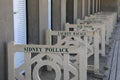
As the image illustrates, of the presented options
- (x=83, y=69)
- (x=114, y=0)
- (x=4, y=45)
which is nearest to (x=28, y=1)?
(x=4, y=45)

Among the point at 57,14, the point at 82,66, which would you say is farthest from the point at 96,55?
the point at 57,14

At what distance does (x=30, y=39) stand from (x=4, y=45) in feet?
5.63


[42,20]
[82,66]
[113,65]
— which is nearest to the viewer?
[82,66]

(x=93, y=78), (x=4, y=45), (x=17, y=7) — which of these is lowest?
(x=93, y=78)

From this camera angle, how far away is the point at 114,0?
86.9ft

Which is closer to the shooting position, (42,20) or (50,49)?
(50,49)

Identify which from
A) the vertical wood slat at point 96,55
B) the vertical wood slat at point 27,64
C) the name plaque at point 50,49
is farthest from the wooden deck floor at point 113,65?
the vertical wood slat at point 27,64

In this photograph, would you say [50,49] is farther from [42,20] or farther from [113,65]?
[113,65]

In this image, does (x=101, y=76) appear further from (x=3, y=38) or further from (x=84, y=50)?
(x=3, y=38)

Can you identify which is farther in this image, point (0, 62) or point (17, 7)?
point (17, 7)

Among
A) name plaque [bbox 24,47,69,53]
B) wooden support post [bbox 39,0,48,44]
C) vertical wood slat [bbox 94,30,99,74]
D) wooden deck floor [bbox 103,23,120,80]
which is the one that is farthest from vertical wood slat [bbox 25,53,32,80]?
vertical wood slat [bbox 94,30,99,74]

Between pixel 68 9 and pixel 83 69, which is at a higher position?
pixel 68 9

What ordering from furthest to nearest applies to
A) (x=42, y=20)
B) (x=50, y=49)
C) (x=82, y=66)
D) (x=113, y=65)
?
(x=113, y=65)
(x=42, y=20)
(x=82, y=66)
(x=50, y=49)

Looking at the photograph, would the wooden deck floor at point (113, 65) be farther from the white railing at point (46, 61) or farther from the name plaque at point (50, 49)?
the name plaque at point (50, 49)
